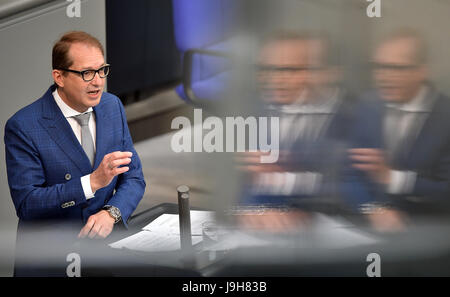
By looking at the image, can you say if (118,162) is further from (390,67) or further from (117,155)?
(390,67)

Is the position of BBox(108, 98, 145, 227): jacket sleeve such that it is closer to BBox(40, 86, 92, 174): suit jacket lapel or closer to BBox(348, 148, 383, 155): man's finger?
BBox(40, 86, 92, 174): suit jacket lapel

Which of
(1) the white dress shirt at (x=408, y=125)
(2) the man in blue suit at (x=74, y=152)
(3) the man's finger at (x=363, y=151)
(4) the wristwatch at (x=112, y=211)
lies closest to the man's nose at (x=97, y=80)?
(2) the man in blue suit at (x=74, y=152)

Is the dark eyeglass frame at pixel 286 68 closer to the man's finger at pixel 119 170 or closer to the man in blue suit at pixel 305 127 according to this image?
the man in blue suit at pixel 305 127

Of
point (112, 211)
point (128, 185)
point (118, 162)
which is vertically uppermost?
point (118, 162)

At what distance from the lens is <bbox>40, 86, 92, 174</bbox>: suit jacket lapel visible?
2148mm

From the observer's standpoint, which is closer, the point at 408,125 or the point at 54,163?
the point at 54,163

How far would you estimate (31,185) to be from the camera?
7.02 feet

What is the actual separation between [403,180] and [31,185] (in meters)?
1.53

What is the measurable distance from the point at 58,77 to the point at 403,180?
1.49 metres

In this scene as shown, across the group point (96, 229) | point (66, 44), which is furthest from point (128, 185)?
point (66, 44)

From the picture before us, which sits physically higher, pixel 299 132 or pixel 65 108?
pixel 65 108

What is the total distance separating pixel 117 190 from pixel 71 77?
1.64 ft
